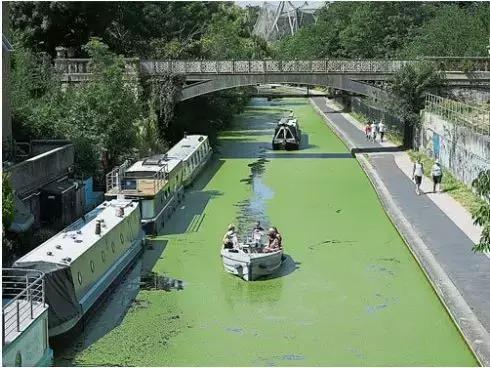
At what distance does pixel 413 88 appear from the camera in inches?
1638

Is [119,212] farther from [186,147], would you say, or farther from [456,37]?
[456,37]

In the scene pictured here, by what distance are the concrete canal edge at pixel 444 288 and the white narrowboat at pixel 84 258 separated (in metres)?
7.44

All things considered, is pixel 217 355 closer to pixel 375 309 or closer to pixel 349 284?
pixel 375 309

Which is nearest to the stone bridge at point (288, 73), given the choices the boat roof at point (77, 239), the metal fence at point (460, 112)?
the metal fence at point (460, 112)

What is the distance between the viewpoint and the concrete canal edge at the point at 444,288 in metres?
15.9

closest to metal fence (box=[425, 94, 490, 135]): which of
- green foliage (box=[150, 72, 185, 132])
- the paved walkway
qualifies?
the paved walkway

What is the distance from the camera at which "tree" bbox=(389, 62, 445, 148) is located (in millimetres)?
41406

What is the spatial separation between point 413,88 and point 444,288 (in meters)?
23.9

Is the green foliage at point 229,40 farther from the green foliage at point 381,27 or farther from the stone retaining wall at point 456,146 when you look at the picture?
the stone retaining wall at point 456,146

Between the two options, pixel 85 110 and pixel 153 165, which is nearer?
pixel 153 165

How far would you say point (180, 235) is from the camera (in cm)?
2642

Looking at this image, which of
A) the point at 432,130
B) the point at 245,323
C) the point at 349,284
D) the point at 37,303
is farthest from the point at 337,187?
the point at 37,303

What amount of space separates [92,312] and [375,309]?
6083mm

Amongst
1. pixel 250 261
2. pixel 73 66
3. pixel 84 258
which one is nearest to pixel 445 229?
pixel 250 261
